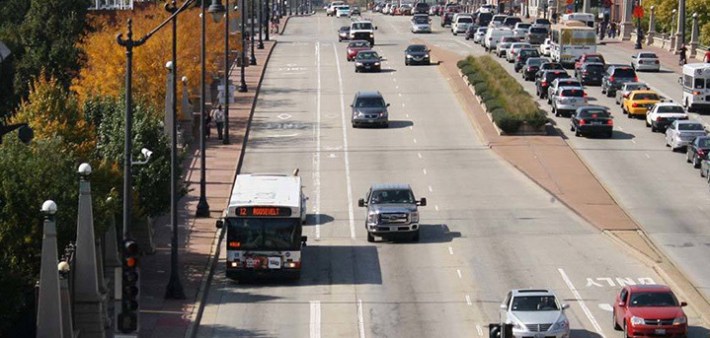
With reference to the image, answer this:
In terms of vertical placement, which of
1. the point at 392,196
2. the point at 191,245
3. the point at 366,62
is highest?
the point at 392,196

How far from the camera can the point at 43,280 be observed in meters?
32.4

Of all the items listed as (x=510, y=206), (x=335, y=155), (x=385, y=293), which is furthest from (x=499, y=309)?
(x=335, y=155)

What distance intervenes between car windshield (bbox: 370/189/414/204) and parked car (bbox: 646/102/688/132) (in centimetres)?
2453

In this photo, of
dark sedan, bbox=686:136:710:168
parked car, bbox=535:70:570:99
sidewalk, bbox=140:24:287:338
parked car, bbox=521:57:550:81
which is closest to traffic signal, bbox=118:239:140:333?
sidewalk, bbox=140:24:287:338

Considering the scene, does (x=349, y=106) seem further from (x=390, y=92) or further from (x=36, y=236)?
(x=36, y=236)

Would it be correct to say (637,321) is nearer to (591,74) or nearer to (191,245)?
(191,245)

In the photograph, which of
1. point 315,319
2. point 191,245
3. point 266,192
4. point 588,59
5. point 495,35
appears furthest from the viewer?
point 495,35

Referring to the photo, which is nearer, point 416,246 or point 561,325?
point 561,325

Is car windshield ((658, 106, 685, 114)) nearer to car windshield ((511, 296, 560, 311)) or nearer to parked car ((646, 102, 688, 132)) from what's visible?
parked car ((646, 102, 688, 132))

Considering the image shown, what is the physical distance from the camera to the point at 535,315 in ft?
120

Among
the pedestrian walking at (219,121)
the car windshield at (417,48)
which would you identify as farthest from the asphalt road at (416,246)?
the car windshield at (417,48)

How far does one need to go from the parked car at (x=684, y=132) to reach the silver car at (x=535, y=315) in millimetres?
29929

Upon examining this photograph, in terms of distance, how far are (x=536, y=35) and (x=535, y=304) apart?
8029 centimetres

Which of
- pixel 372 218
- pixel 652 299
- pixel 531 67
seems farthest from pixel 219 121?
pixel 652 299
